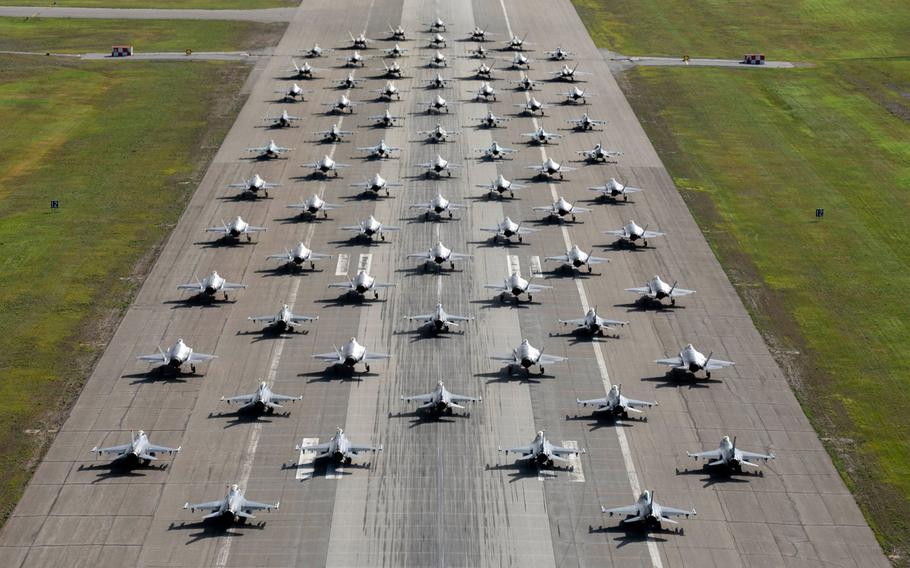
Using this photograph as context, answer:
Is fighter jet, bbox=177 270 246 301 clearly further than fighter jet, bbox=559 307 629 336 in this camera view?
Yes

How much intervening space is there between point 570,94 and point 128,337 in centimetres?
9957

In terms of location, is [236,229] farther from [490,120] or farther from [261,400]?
[490,120]

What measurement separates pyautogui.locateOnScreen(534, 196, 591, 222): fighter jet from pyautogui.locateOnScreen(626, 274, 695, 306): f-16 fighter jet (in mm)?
20644

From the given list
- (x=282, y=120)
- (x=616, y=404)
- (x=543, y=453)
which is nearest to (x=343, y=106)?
(x=282, y=120)

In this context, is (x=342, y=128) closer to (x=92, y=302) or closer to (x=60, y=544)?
(x=92, y=302)

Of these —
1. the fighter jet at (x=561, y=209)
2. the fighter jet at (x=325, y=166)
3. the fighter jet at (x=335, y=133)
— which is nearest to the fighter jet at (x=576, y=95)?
the fighter jet at (x=335, y=133)

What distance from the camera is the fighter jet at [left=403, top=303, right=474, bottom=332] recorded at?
356 feet

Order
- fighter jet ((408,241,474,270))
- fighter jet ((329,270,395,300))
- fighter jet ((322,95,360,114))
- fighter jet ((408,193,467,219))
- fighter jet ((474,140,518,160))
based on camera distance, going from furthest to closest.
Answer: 1. fighter jet ((322,95,360,114))
2. fighter jet ((474,140,518,160))
3. fighter jet ((408,193,467,219))
4. fighter jet ((408,241,474,270))
5. fighter jet ((329,270,395,300))

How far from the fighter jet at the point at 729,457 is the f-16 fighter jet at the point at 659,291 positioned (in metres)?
27.9

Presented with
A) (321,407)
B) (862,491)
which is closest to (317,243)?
(321,407)

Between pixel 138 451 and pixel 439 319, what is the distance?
33.1 m

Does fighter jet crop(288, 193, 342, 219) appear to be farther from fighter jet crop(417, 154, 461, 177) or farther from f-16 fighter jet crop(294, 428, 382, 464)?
f-16 fighter jet crop(294, 428, 382, 464)

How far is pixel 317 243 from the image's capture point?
129875 mm

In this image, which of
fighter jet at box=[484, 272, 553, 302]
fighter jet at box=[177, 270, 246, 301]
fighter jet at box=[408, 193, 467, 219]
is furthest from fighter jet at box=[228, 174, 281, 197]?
fighter jet at box=[484, 272, 553, 302]
